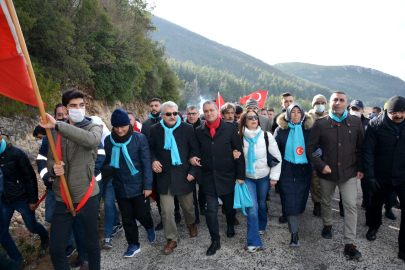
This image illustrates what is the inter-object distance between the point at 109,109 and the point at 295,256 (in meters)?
12.1

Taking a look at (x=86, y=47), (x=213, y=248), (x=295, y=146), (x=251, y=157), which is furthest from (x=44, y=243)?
(x=86, y=47)

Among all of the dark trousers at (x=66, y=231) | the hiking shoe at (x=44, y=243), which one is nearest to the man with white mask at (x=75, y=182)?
the dark trousers at (x=66, y=231)

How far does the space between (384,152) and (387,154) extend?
5cm

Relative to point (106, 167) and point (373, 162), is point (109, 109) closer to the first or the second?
point (106, 167)

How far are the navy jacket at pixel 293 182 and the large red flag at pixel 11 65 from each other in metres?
3.73

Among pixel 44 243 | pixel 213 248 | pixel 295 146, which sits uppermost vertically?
pixel 295 146

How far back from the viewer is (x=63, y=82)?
9.80m

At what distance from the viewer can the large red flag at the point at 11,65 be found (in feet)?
7.33

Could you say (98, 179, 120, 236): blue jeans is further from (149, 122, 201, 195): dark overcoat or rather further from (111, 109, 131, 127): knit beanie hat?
(111, 109, 131, 127): knit beanie hat

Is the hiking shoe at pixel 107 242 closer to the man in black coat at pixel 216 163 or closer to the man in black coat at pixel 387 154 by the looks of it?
the man in black coat at pixel 216 163

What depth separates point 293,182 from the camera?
13.4 ft

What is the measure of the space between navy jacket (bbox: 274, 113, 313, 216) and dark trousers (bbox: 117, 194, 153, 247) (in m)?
2.35

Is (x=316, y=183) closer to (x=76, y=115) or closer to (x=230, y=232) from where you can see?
(x=230, y=232)

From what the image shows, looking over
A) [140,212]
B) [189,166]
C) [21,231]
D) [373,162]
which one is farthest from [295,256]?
[21,231]
